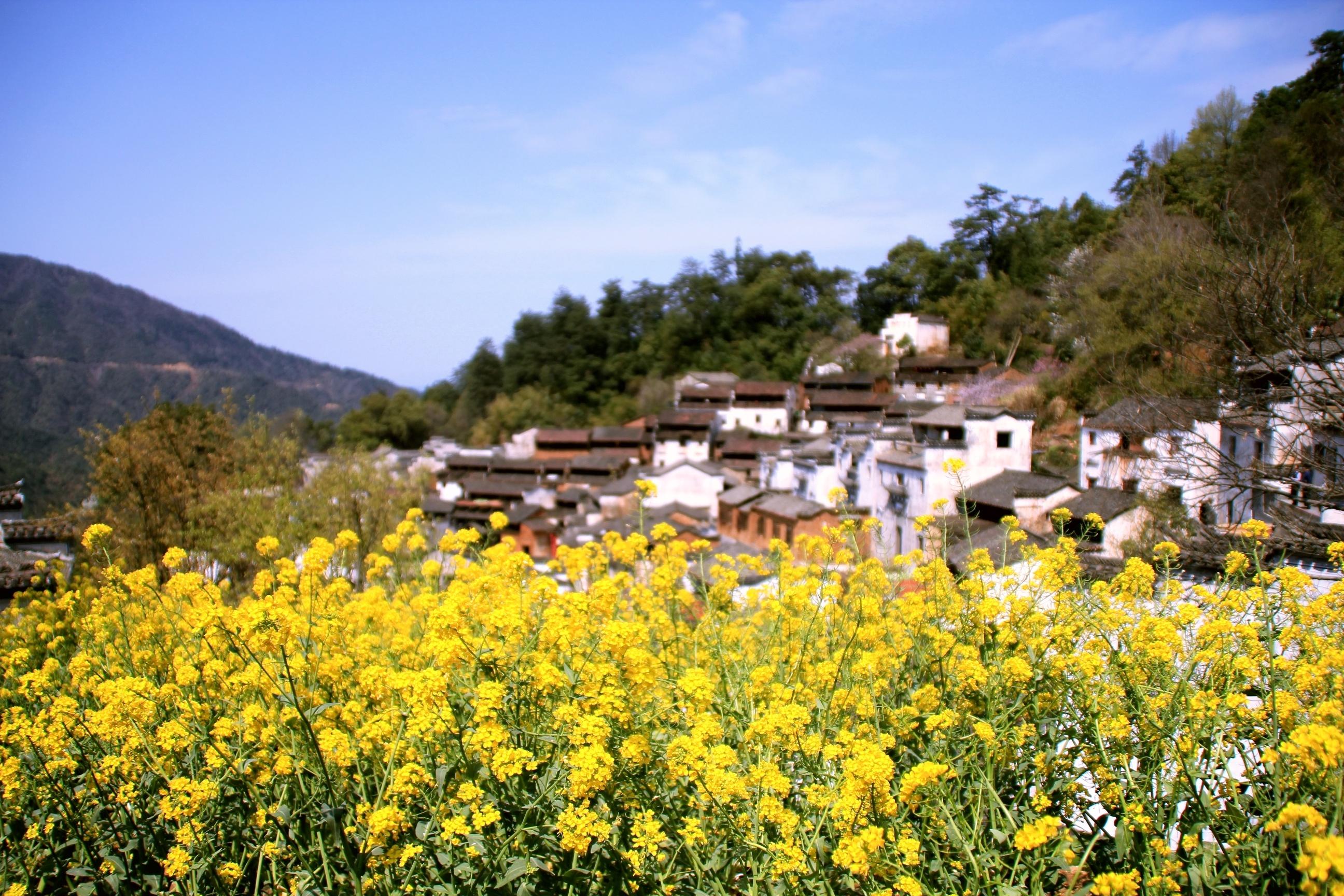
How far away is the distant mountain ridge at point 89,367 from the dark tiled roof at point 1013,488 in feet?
56.6

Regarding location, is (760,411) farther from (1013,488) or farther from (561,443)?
(1013,488)

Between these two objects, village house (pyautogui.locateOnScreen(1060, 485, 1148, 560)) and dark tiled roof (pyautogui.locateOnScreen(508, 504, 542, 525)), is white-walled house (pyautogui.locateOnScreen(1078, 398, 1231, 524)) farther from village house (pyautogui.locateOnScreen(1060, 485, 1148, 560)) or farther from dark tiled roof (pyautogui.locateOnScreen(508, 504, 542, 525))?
dark tiled roof (pyautogui.locateOnScreen(508, 504, 542, 525))

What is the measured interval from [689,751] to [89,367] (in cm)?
8950

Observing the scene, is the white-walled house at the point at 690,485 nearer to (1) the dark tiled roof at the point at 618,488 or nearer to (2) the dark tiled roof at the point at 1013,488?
(1) the dark tiled roof at the point at 618,488

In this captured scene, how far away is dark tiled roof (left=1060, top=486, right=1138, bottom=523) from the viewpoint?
17312mm

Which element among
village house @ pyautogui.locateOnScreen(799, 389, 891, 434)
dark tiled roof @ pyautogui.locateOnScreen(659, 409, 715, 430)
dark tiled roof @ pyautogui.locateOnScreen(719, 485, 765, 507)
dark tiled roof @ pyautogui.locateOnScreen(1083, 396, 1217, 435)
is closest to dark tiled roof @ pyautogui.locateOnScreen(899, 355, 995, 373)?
village house @ pyautogui.locateOnScreen(799, 389, 891, 434)

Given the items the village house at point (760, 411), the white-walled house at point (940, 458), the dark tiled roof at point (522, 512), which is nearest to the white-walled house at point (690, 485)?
the dark tiled roof at point (522, 512)

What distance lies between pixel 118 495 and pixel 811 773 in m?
15.4

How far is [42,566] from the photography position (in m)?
9.95

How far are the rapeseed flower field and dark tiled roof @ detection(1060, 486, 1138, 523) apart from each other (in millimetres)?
14024

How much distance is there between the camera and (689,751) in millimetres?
3098

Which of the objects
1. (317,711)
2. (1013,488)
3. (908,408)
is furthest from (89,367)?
(317,711)

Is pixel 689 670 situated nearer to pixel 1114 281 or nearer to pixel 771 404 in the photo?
pixel 1114 281

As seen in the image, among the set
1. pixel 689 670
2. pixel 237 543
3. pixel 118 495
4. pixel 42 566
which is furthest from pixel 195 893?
pixel 118 495
